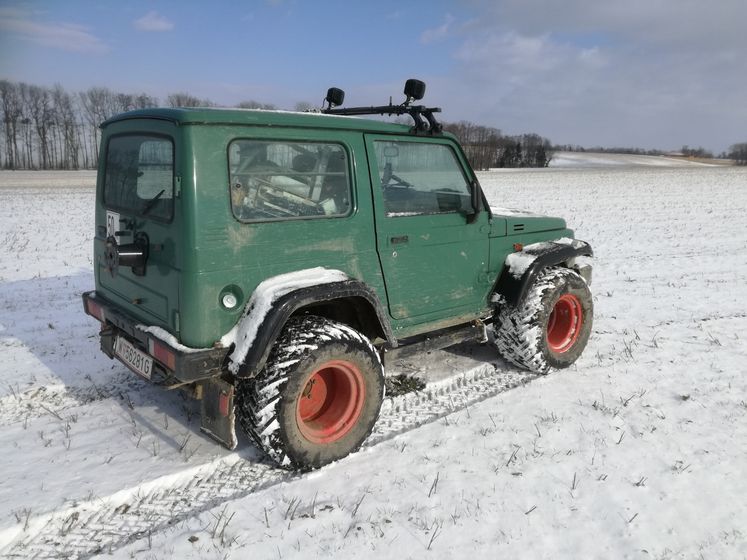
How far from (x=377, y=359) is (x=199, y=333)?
1128mm

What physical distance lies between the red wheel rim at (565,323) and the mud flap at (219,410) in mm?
2892

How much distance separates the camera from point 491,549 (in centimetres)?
263

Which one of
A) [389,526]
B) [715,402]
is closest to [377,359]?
[389,526]

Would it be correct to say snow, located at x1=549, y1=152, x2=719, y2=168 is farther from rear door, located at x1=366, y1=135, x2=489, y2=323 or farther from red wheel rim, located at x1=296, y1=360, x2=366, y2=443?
red wheel rim, located at x1=296, y1=360, x2=366, y2=443

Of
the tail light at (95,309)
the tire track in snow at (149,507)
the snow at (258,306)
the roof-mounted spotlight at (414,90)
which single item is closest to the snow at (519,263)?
the tire track in snow at (149,507)

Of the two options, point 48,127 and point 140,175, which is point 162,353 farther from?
point 48,127

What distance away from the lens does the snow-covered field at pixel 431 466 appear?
8.86 feet

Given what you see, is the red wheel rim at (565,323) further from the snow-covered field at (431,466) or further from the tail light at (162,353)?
the tail light at (162,353)

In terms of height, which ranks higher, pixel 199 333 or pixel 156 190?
pixel 156 190

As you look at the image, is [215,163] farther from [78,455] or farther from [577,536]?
[577,536]

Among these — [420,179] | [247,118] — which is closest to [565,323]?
[420,179]

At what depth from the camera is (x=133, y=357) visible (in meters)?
3.49

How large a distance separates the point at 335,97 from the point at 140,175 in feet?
6.62

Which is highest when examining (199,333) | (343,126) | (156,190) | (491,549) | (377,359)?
(343,126)
